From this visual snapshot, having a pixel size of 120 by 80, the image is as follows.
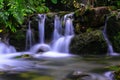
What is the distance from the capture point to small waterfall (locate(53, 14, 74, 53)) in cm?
1208

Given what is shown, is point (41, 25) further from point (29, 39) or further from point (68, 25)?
point (68, 25)

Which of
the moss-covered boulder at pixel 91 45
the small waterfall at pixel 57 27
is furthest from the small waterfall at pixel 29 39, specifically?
the moss-covered boulder at pixel 91 45

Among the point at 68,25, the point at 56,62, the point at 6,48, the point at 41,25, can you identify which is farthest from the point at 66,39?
the point at 56,62

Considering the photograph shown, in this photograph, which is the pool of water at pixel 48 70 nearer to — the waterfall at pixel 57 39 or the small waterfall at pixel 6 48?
the waterfall at pixel 57 39

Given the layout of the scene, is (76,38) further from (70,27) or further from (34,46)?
(34,46)

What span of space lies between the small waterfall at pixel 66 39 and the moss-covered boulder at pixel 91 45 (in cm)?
64

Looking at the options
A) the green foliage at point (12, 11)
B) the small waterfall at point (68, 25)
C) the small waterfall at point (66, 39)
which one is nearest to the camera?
the green foliage at point (12, 11)

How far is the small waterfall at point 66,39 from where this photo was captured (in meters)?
12.1

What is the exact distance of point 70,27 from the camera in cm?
1317

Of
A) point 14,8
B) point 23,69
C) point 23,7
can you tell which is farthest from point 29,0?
point 23,69

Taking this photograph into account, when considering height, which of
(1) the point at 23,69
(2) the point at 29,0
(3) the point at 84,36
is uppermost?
(2) the point at 29,0

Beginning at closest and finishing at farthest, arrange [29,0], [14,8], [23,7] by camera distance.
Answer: [14,8] < [23,7] < [29,0]

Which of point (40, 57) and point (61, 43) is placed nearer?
point (40, 57)

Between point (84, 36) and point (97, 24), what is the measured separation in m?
1.53
